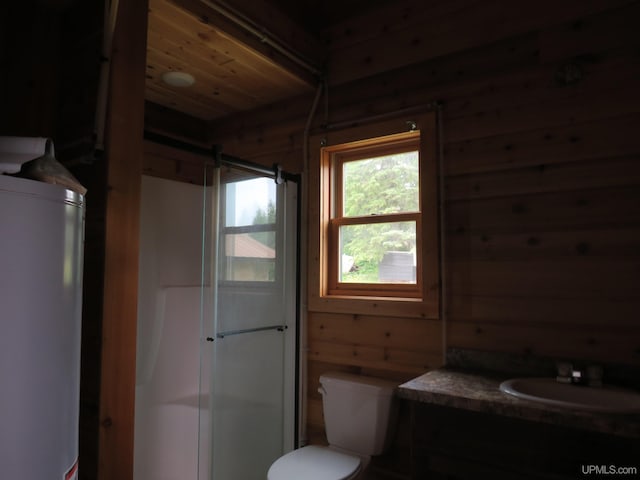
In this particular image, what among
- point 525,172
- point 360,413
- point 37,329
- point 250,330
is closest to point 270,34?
point 525,172

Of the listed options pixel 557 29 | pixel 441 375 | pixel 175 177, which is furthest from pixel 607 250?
pixel 175 177

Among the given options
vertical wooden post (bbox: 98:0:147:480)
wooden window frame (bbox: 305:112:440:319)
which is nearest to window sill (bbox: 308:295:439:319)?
wooden window frame (bbox: 305:112:440:319)

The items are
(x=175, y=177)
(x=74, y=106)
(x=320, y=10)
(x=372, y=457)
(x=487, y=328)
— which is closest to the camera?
(x=74, y=106)

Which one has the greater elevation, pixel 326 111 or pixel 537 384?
pixel 326 111

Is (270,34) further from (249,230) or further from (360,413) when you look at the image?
(360,413)

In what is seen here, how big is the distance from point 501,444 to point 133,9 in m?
2.11

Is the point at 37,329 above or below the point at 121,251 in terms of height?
below

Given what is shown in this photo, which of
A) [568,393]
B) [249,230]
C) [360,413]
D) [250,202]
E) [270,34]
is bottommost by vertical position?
[360,413]

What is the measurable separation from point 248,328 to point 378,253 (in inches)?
32.0

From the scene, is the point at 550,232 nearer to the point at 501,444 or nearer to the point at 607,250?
the point at 607,250

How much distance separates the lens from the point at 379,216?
95.5 inches

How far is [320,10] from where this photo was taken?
8.21 ft

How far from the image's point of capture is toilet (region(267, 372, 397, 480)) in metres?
1.95

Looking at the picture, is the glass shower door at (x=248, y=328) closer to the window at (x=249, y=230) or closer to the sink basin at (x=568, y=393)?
the window at (x=249, y=230)
